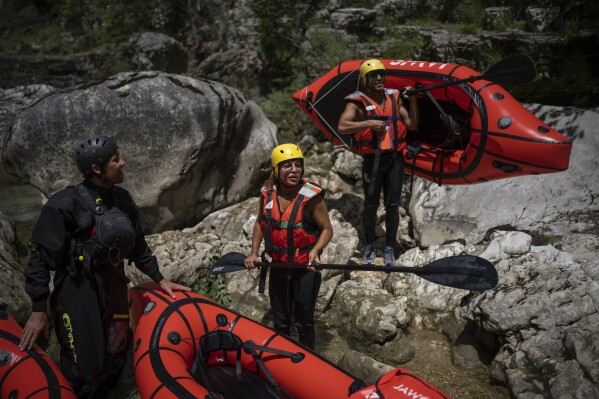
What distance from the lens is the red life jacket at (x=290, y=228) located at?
3.51 meters

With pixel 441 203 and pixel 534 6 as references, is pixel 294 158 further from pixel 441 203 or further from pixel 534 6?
pixel 534 6

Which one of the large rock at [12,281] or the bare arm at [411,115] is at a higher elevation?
the bare arm at [411,115]

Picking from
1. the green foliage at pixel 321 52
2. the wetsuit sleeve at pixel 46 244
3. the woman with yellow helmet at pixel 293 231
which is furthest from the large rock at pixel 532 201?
the green foliage at pixel 321 52

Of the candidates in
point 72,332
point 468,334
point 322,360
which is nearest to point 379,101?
point 468,334

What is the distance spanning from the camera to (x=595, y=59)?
23.0ft

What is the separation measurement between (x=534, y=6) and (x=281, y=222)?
24.5ft

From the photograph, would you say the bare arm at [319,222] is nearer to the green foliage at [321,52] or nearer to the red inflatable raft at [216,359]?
the red inflatable raft at [216,359]

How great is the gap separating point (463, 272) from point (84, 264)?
2352 millimetres

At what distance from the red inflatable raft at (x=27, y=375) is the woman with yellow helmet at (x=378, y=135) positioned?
2.93m

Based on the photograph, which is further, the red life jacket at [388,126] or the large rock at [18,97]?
the large rock at [18,97]

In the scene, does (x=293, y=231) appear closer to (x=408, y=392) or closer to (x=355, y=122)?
(x=408, y=392)

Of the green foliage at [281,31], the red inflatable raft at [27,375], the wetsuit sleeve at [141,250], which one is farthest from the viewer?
the green foliage at [281,31]

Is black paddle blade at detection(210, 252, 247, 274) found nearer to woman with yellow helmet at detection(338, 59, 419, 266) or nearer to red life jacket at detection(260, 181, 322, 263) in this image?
red life jacket at detection(260, 181, 322, 263)

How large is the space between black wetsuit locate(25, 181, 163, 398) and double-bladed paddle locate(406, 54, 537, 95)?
3.19 metres
